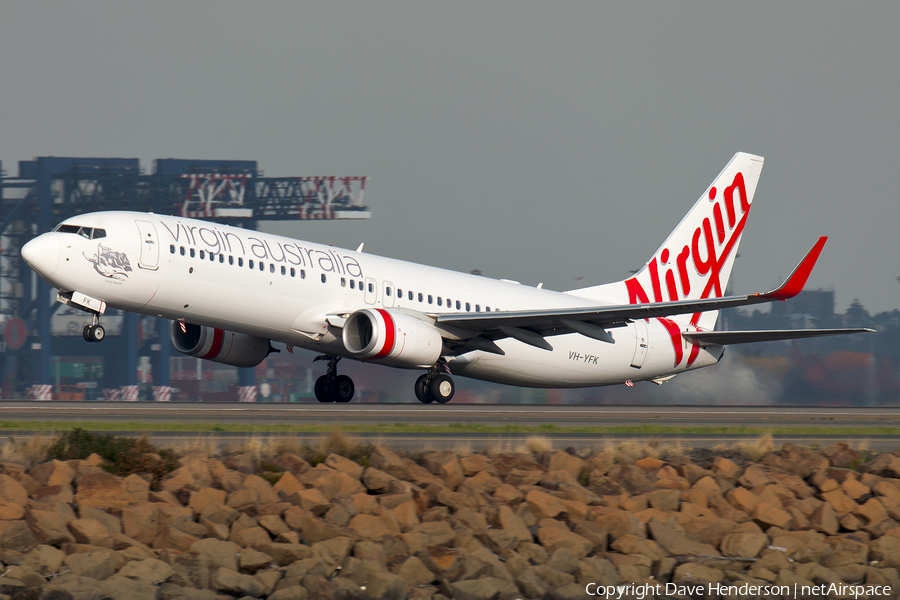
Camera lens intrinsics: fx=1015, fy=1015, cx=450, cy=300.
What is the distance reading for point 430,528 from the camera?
12.3 meters

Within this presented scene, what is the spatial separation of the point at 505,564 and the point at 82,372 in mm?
104887

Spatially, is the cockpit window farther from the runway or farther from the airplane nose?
the runway

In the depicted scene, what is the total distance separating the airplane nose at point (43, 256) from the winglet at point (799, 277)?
17.3m

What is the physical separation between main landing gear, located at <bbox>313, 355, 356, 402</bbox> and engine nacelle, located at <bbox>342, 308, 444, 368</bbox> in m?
4.13

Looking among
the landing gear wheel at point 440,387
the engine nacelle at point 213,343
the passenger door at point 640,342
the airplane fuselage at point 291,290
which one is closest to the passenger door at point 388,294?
the airplane fuselage at point 291,290

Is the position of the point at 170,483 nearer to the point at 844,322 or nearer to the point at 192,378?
the point at 844,322

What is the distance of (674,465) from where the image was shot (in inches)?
617

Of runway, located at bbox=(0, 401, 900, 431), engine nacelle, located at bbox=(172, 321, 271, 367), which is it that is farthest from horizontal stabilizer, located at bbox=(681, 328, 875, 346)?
engine nacelle, located at bbox=(172, 321, 271, 367)

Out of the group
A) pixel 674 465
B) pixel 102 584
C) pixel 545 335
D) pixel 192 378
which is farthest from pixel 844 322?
pixel 102 584

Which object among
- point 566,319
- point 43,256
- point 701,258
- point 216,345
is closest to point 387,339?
point 566,319

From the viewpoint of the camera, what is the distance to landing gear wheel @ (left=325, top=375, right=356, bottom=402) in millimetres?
31688

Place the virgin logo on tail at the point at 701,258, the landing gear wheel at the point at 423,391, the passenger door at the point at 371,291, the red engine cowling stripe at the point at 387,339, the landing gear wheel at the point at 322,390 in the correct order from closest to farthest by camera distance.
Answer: the red engine cowling stripe at the point at 387,339 < the passenger door at the point at 371,291 < the landing gear wheel at the point at 423,391 < the landing gear wheel at the point at 322,390 < the virgin logo on tail at the point at 701,258

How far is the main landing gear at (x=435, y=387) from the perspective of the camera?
29375 millimetres

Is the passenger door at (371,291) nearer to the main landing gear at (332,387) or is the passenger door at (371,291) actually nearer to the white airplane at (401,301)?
the white airplane at (401,301)
